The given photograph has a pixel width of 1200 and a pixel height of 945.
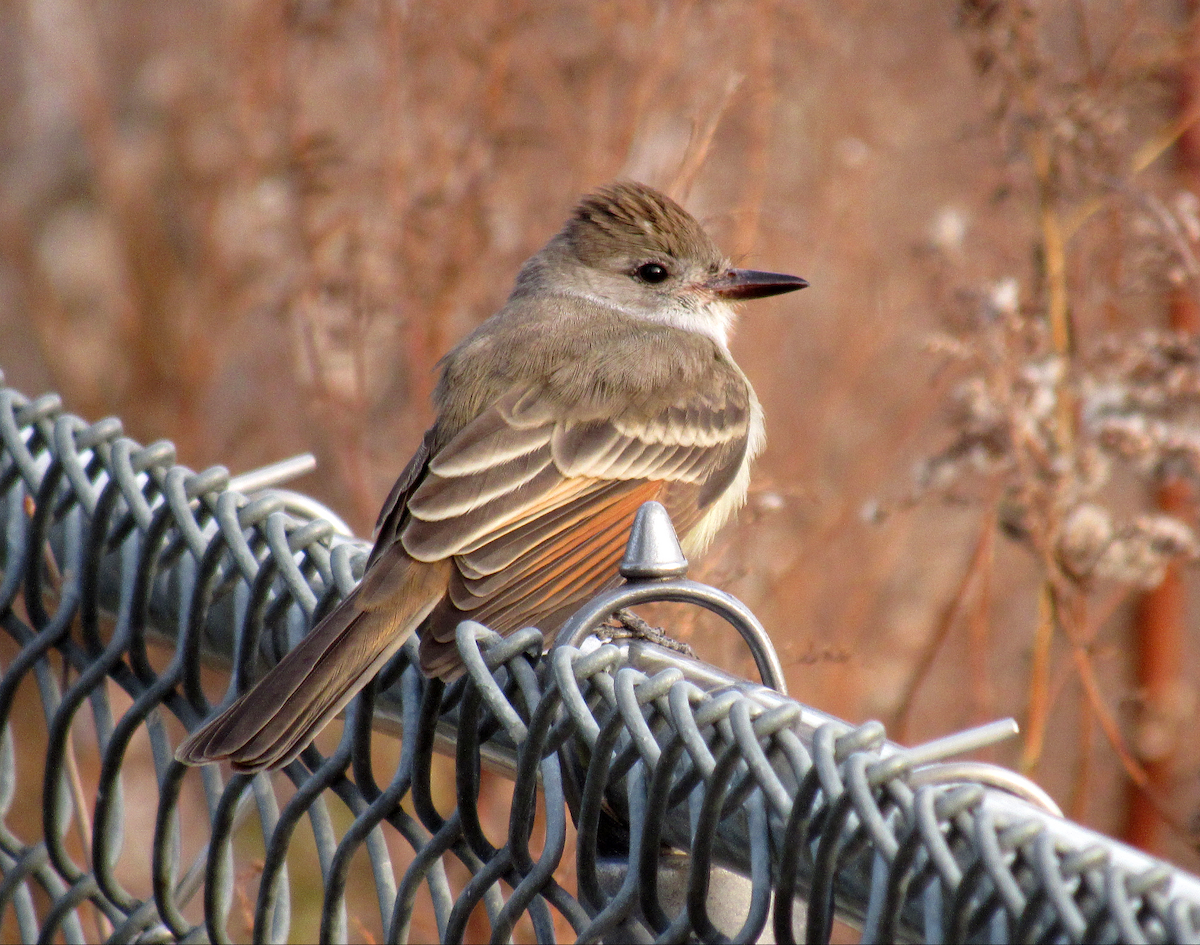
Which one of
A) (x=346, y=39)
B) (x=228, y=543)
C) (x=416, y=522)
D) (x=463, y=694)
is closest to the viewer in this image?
(x=463, y=694)

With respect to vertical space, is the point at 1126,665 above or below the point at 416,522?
below

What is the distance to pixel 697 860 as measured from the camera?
1141mm

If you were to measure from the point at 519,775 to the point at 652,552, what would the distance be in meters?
0.25

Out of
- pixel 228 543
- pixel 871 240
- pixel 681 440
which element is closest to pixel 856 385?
pixel 871 240

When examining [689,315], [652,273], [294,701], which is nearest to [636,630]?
[294,701]

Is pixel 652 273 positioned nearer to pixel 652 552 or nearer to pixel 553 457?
pixel 553 457

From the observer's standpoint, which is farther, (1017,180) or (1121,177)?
(1017,180)

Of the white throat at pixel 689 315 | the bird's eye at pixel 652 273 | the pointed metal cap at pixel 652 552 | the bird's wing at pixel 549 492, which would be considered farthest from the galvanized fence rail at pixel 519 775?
the bird's eye at pixel 652 273

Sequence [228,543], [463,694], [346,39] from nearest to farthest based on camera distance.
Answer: [463,694]
[228,543]
[346,39]

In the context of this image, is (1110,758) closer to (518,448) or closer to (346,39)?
(518,448)

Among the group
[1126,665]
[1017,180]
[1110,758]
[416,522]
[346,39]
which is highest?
[346,39]

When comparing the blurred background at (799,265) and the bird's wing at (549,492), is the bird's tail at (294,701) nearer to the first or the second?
the bird's wing at (549,492)

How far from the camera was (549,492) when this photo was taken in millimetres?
2850

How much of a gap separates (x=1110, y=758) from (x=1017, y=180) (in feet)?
8.42
